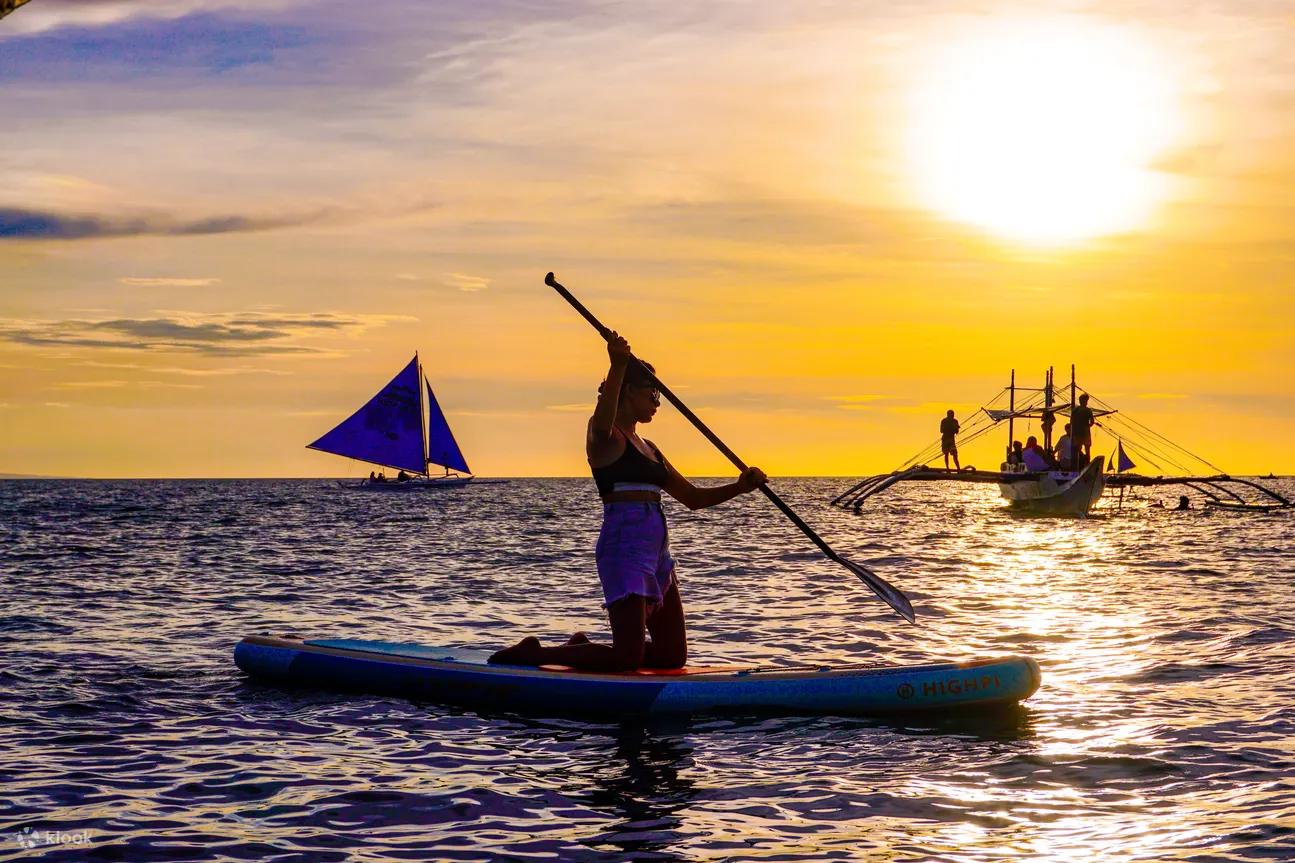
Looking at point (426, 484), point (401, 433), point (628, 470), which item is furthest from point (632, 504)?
point (426, 484)

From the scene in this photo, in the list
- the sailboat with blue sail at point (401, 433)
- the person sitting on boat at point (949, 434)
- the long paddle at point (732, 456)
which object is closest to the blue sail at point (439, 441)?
the sailboat with blue sail at point (401, 433)

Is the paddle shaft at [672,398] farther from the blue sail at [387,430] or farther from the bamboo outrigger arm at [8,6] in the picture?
the blue sail at [387,430]

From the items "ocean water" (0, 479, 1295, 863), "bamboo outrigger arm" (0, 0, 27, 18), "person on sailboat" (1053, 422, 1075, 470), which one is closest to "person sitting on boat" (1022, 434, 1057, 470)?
"person on sailboat" (1053, 422, 1075, 470)

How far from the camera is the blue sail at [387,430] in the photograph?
65.7 m

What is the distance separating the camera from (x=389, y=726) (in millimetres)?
9750

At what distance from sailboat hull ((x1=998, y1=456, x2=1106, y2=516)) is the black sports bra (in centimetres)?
4887

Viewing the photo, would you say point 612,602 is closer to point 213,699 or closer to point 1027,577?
point 213,699

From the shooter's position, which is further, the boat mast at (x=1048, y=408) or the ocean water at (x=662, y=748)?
the boat mast at (x=1048, y=408)

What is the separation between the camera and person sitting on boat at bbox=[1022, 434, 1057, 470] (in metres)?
60.7

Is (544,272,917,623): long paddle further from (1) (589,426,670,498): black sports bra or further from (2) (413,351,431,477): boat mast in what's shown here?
(2) (413,351,431,477): boat mast

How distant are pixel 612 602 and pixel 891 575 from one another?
632 inches

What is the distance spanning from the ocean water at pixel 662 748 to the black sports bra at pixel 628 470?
5.90 ft

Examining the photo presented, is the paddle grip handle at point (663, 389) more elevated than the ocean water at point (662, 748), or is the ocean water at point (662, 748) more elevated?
the paddle grip handle at point (663, 389)

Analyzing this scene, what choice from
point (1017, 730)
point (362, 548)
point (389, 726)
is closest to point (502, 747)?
point (389, 726)
